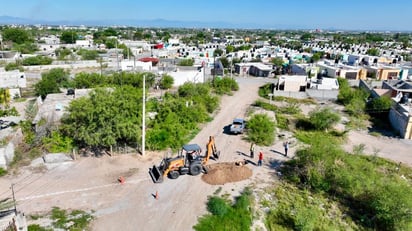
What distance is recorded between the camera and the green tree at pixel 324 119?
2323cm

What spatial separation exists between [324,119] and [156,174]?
14712 mm

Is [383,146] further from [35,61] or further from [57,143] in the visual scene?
[35,61]

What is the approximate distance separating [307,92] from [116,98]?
84.7 feet

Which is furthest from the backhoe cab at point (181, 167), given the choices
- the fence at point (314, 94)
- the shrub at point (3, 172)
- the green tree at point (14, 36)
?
the green tree at point (14, 36)

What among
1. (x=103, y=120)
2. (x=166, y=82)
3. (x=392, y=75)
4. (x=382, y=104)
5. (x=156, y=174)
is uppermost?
(x=103, y=120)

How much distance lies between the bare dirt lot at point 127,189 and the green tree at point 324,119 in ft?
17.0

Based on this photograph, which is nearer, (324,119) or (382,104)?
(324,119)

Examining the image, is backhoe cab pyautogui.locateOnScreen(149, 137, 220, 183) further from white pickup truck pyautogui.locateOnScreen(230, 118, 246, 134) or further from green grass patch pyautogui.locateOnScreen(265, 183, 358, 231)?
white pickup truck pyautogui.locateOnScreen(230, 118, 246, 134)

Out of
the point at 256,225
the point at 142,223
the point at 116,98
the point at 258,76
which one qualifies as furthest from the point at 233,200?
the point at 258,76

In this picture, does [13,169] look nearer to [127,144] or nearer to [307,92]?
[127,144]

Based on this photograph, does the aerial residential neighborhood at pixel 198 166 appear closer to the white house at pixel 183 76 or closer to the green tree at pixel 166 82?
the green tree at pixel 166 82

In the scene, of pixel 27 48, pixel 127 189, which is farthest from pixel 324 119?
pixel 27 48

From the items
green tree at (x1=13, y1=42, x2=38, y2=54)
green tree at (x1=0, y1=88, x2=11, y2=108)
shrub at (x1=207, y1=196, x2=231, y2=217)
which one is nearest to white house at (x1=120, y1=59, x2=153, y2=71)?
green tree at (x1=0, y1=88, x2=11, y2=108)

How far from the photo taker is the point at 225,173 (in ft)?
51.4
